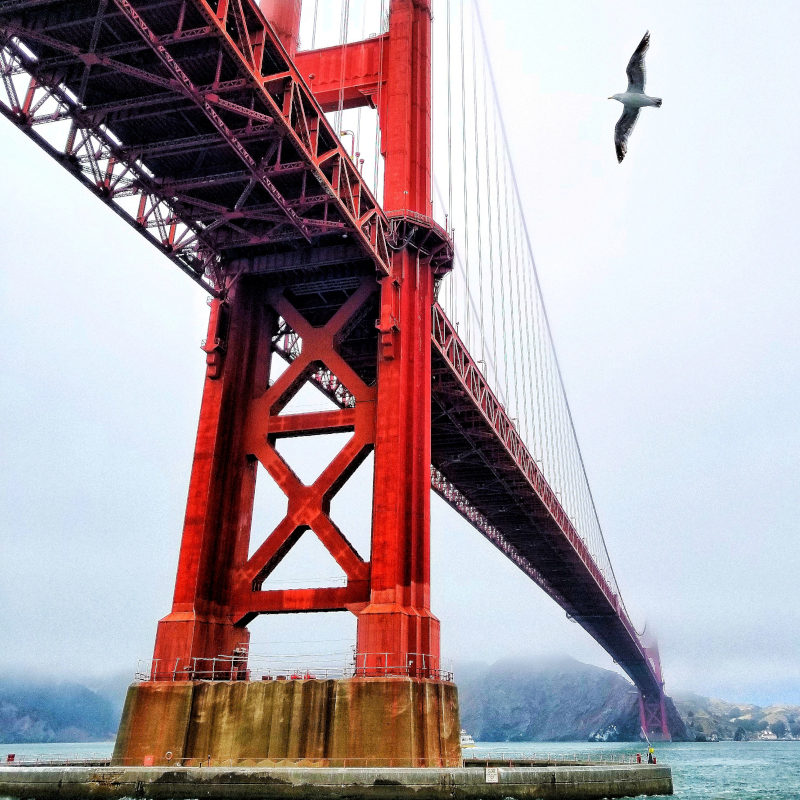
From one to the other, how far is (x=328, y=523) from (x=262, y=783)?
6.61 m

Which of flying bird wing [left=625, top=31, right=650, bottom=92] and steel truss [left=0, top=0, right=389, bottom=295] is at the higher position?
steel truss [left=0, top=0, right=389, bottom=295]

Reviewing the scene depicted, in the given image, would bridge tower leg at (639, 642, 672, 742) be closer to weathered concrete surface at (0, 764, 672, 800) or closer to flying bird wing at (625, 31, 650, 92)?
weathered concrete surface at (0, 764, 672, 800)

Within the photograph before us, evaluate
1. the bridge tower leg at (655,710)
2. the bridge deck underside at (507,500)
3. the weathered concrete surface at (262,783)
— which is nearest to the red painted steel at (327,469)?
the weathered concrete surface at (262,783)

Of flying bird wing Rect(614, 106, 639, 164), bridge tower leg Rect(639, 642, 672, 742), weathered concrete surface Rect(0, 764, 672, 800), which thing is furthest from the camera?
bridge tower leg Rect(639, 642, 672, 742)

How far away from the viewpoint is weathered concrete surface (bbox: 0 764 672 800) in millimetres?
14633

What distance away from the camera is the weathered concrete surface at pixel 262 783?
14.6 meters

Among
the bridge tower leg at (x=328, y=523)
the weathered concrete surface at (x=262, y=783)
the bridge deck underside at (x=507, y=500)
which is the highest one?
the bridge deck underside at (x=507, y=500)

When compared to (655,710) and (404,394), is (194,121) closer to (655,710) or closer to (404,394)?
(404,394)

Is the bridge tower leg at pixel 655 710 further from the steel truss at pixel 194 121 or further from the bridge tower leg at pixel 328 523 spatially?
the steel truss at pixel 194 121

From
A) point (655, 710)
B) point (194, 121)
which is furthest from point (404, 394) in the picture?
point (655, 710)

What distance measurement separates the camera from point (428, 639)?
748 inches

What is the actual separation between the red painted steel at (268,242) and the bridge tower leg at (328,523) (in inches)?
2.7

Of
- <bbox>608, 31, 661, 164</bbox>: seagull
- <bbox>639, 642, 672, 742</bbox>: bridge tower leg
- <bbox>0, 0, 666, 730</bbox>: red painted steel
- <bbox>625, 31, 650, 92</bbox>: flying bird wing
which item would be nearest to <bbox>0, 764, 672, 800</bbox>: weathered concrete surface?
<bbox>0, 0, 666, 730</bbox>: red painted steel

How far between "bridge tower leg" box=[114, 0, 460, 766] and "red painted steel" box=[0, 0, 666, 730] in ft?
0.22
